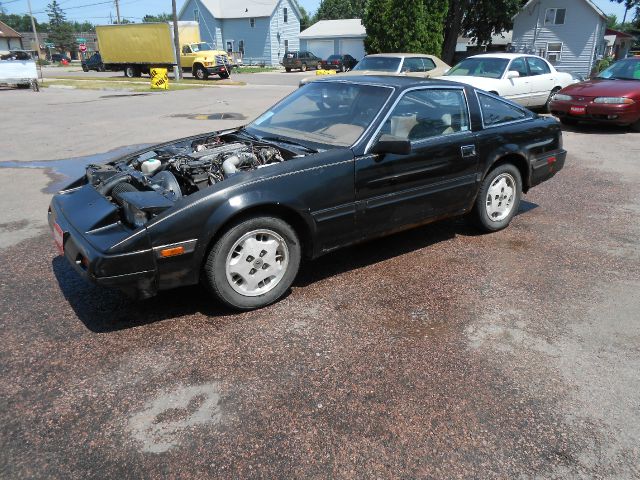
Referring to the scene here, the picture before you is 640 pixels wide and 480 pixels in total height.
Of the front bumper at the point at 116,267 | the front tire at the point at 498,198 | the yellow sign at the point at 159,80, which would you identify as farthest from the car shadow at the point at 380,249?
the yellow sign at the point at 159,80

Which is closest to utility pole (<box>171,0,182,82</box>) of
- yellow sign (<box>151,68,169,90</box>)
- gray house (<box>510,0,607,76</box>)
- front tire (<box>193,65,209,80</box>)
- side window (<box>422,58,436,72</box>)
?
front tire (<box>193,65,209,80</box>)

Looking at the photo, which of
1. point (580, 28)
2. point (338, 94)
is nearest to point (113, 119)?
point (338, 94)

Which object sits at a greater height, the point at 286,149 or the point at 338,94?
the point at 338,94

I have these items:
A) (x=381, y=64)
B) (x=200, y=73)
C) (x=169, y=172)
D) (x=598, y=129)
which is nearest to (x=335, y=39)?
(x=200, y=73)

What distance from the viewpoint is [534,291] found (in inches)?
158

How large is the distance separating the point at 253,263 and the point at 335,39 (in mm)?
52336

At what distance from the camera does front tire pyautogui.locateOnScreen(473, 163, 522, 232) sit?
497 cm

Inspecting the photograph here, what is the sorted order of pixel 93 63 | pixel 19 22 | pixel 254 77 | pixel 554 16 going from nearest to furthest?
pixel 554 16 → pixel 254 77 → pixel 93 63 → pixel 19 22

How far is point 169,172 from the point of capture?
12.3 ft

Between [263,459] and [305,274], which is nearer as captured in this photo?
[263,459]

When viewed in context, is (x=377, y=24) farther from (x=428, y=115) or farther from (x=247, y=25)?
(x=428, y=115)

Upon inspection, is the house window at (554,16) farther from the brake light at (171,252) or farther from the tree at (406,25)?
the brake light at (171,252)

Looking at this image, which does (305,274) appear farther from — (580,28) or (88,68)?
(88,68)

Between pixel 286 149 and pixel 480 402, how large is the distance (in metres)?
2.32
